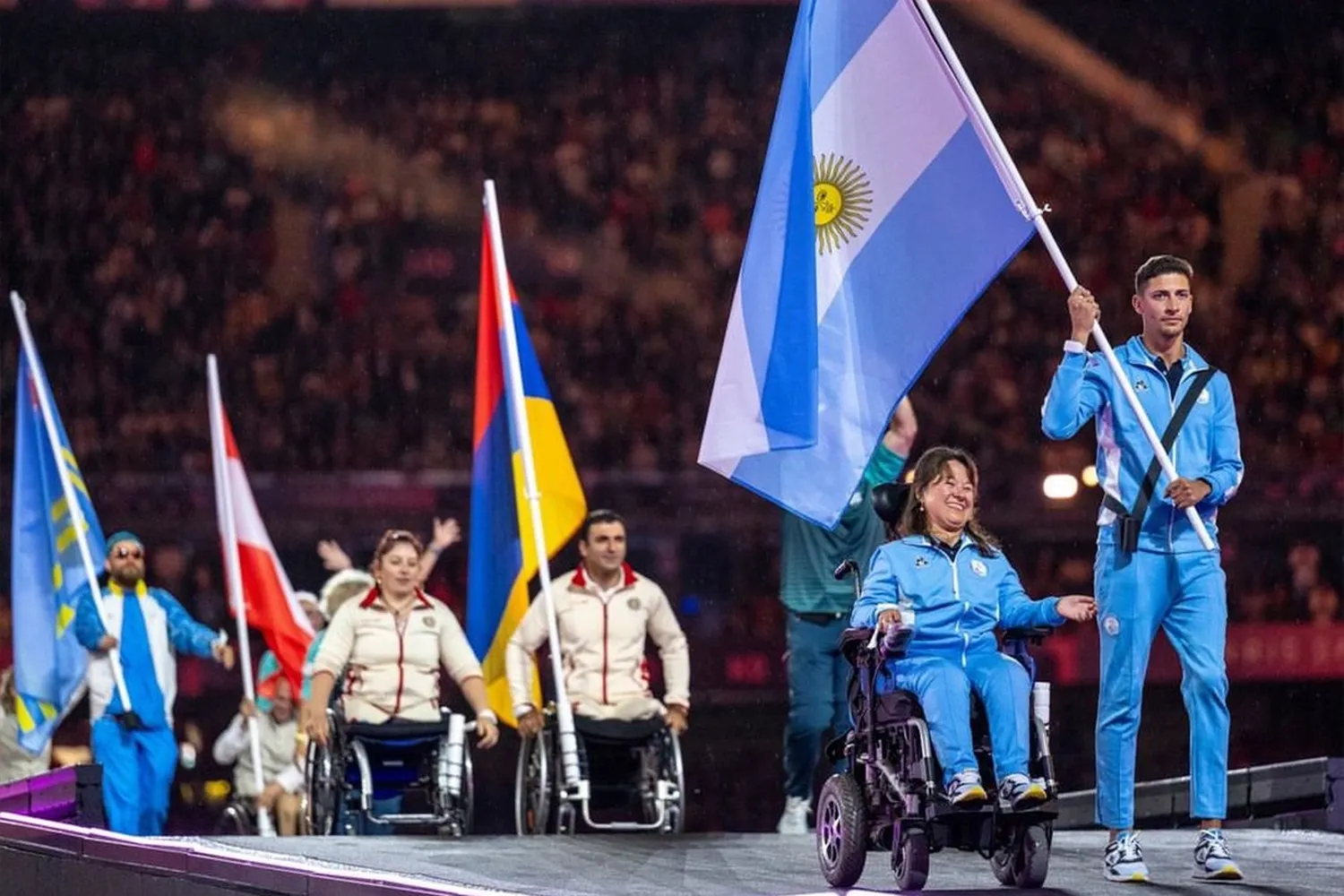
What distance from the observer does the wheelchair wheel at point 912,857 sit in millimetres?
5602

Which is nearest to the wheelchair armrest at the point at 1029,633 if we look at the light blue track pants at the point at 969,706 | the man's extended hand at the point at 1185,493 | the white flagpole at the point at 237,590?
the light blue track pants at the point at 969,706

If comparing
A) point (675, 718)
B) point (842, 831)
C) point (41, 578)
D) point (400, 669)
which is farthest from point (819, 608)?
point (41, 578)

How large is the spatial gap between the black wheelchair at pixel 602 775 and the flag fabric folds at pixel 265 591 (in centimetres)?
304

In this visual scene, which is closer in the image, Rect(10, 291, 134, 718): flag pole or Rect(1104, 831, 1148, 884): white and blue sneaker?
Rect(1104, 831, 1148, 884): white and blue sneaker

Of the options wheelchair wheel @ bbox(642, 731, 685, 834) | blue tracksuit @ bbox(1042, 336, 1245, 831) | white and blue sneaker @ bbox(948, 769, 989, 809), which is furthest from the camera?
wheelchair wheel @ bbox(642, 731, 685, 834)

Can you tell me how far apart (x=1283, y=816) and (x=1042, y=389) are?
6.96 m

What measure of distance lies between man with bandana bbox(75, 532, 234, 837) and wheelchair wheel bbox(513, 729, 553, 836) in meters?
1.88

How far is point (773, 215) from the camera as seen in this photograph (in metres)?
6.38

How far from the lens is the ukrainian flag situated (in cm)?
960

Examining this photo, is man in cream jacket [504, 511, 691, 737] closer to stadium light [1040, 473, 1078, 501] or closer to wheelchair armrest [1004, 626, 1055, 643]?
wheelchair armrest [1004, 626, 1055, 643]

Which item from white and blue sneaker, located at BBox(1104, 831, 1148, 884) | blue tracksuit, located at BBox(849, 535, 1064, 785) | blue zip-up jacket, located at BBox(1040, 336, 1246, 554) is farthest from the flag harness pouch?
white and blue sneaker, located at BBox(1104, 831, 1148, 884)

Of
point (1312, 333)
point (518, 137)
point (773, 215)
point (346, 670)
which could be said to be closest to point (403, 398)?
point (518, 137)

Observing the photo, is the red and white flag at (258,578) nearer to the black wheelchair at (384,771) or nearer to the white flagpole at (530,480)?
the white flagpole at (530,480)

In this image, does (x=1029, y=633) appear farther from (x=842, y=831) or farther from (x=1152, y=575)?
(x=842, y=831)
